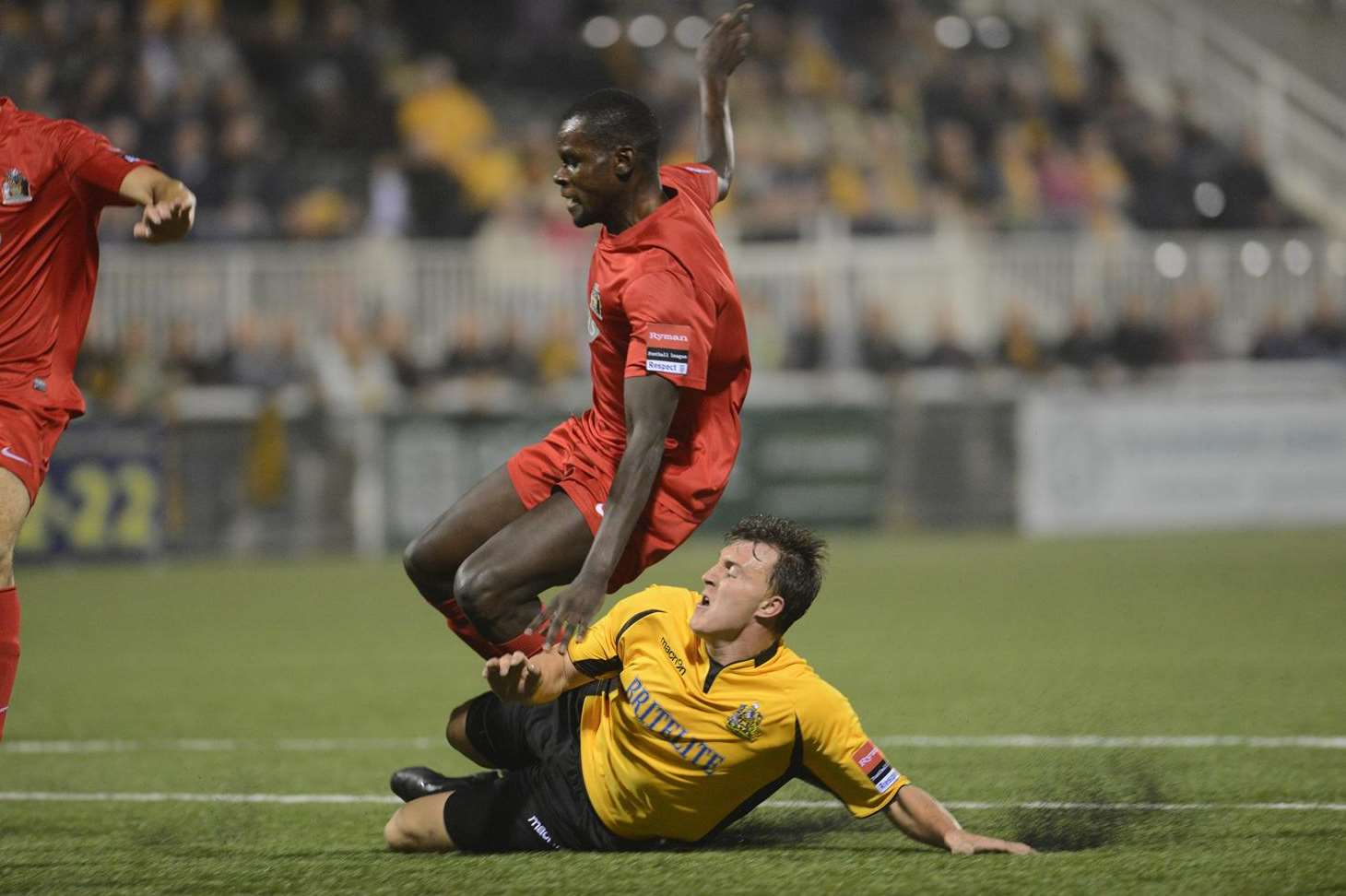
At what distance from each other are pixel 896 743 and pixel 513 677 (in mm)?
3057

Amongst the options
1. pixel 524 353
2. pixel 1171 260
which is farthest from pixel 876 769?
pixel 1171 260

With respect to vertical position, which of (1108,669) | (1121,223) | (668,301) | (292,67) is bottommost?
(1108,669)

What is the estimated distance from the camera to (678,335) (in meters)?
5.41

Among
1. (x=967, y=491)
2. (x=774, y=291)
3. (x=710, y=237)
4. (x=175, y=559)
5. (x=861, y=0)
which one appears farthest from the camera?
(x=861, y=0)

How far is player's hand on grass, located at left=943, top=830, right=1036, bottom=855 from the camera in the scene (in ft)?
16.9

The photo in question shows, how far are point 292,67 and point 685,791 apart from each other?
16.4 meters

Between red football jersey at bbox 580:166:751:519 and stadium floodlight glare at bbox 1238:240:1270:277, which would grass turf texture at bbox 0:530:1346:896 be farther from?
stadium floodlight glare at bbox 1238:240:1270:277

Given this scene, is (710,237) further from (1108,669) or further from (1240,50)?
(1240,50)

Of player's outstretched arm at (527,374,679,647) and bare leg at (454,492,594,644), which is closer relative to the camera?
player's outstretched arm at (527,374,679,647)

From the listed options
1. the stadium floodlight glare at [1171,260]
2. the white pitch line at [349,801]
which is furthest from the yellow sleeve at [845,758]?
the stadium floodlight glare at [1171,260]

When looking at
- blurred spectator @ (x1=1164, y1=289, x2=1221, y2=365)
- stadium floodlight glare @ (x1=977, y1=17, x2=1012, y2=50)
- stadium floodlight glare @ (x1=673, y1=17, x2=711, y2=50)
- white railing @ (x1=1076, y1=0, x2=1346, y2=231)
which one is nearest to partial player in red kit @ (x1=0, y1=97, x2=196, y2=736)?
blurred spectator @ (x1=1164, y1=289, x2=1221, y2=365)

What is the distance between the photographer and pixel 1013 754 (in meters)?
7.27

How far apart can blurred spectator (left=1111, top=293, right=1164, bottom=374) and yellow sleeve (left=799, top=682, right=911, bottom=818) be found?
47.8 ft

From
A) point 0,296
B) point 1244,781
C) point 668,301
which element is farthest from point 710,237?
point 1244,781
